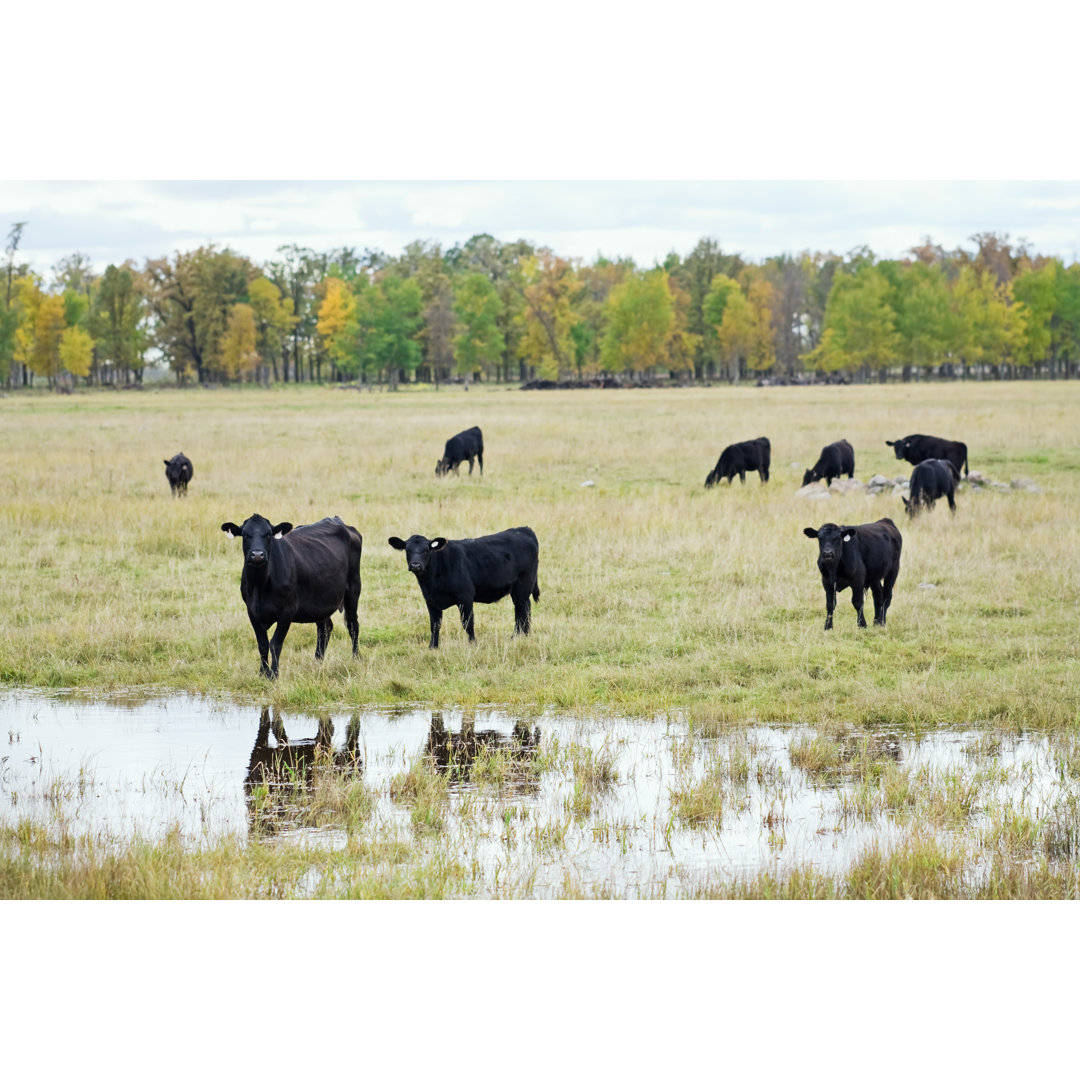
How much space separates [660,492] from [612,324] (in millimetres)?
88039

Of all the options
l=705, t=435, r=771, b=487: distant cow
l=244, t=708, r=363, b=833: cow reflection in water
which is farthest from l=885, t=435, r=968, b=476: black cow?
l=244, t=708, r=363, b=833: cow reflection in water

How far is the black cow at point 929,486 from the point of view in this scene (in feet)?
61.5

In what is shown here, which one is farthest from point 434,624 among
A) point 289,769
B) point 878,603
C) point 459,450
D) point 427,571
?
point 459,450

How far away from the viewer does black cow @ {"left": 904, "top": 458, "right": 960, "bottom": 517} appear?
18.7 meters

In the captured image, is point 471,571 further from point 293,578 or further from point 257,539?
point 257,539

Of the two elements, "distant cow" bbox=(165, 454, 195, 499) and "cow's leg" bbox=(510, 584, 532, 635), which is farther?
"distant cow" bbox=(165, 454, 195, 499)

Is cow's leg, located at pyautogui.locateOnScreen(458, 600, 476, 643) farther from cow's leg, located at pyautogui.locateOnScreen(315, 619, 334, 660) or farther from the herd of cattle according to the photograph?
cow's leg, located at pyautogui.locateOnScreen(315, 619, 334, 660)

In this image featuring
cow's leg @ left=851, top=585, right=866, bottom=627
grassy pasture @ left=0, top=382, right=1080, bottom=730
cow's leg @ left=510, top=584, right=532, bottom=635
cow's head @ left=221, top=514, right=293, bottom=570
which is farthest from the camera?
cow's leg @ left=851, top=585, right=866, bottom=627

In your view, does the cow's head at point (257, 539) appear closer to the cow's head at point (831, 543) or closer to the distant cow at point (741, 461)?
the cow's head at point (831, 543)

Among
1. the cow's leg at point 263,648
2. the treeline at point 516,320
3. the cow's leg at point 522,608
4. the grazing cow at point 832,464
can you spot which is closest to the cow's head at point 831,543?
the cow's leg at point 522,608

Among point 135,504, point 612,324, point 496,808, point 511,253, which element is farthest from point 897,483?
point 511,253

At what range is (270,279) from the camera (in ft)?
372

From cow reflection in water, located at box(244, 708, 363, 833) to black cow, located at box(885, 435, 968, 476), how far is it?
672 inches

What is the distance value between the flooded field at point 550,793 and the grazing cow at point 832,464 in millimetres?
15725
